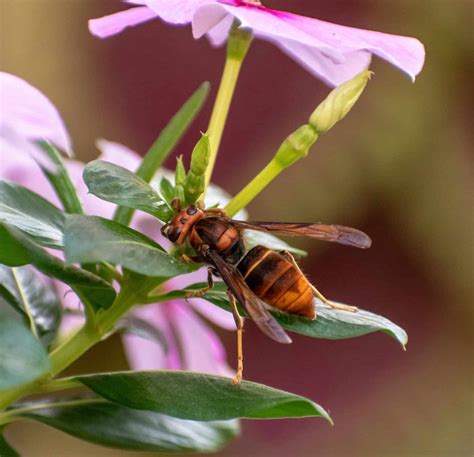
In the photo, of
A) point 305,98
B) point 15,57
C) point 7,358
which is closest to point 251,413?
point 7,358

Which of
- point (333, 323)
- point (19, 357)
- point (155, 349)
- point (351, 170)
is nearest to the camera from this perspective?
point (19, 357)

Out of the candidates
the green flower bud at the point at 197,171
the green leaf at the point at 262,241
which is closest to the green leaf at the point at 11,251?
the green flower bud at the point at 197,171

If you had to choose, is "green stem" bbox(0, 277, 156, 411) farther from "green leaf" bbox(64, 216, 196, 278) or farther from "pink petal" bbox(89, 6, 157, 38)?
"pink petal" bbox(89, 6, 157, 38)

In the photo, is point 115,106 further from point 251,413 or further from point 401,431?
point 251,413

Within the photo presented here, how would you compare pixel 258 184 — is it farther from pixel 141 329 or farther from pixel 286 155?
pixel 141 329

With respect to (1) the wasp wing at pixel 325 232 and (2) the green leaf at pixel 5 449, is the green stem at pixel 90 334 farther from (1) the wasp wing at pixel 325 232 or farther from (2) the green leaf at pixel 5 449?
(1) the wasp wing at pixel 325 232

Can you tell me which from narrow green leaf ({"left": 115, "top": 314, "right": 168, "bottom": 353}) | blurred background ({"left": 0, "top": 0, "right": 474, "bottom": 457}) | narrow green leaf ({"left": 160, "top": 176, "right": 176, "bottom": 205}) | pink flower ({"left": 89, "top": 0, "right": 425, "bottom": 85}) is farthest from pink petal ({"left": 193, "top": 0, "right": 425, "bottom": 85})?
blurred background ({"left": 0, "top": 0, "right": 474, "bottom": 457})

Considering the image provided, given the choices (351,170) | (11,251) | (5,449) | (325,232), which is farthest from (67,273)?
(351,170)

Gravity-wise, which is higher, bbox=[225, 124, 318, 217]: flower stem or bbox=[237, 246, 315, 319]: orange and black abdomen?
bbox=[225, 124, 318, 217]: flower stem
